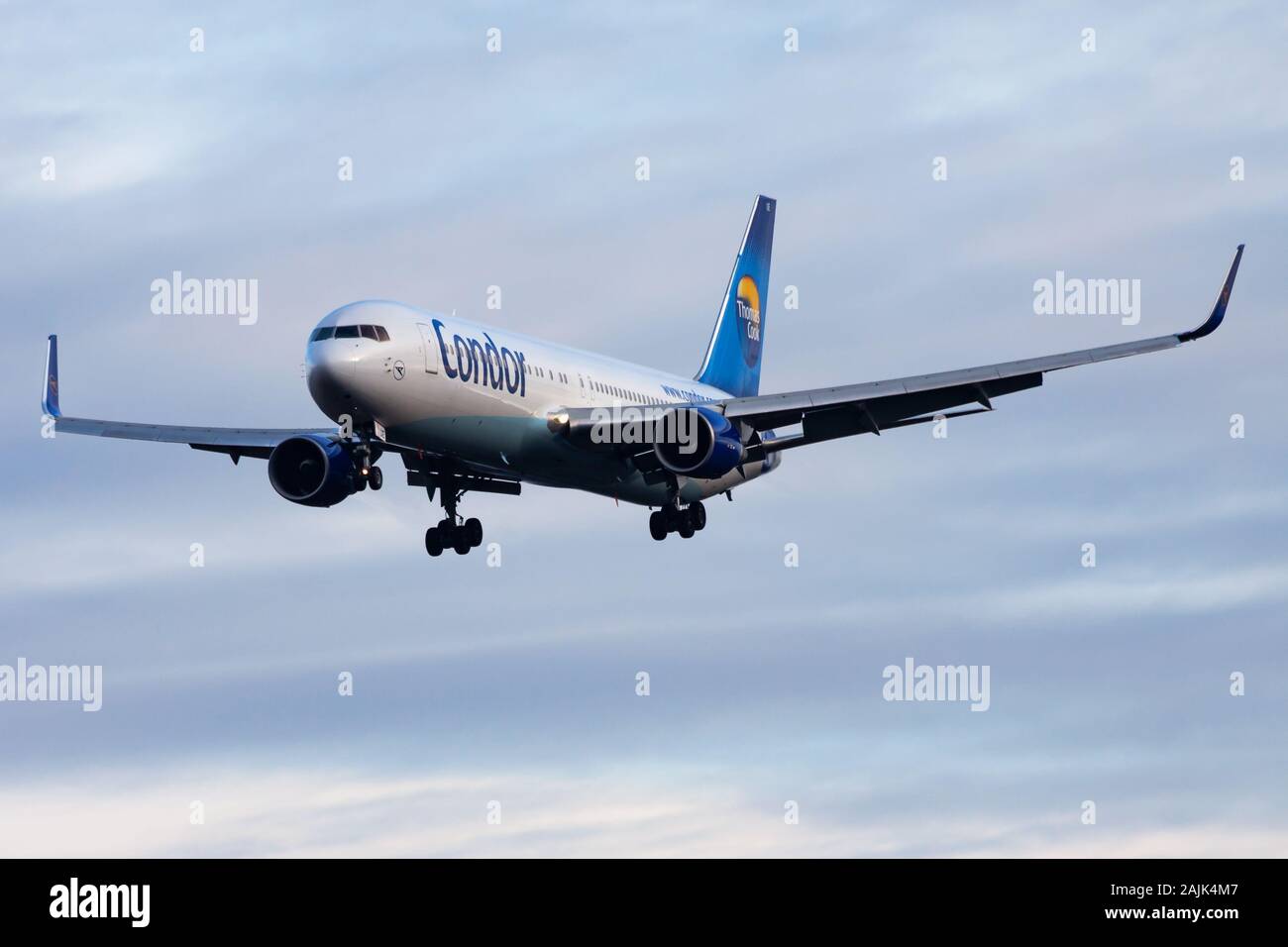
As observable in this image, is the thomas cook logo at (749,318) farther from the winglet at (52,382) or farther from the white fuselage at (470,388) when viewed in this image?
the winglet at (52,382)

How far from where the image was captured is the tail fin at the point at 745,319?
70.7m

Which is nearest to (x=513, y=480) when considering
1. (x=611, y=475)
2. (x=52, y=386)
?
(x=611, y=475)

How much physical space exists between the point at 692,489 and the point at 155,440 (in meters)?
16.7

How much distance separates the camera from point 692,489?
60500 millimetres

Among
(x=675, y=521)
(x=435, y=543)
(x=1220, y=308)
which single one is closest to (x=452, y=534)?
(x=435, y=543)

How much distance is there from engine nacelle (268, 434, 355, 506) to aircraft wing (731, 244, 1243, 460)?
37.4 feet

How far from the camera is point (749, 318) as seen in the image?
74.1 metres

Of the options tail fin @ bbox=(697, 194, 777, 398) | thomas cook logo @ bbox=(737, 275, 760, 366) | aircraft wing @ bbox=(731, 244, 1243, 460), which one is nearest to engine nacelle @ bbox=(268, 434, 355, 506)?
aircraft wing @ bbox=(731, 244, 1243, 460)

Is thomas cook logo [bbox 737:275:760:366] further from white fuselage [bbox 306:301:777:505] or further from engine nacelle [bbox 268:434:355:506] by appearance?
engine nacelle [bbox 268:434:355:506]

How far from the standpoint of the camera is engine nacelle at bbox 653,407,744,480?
54.3 metres

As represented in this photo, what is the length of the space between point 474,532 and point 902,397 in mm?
13900

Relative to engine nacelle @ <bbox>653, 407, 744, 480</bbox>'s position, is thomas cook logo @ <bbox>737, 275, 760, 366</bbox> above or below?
above

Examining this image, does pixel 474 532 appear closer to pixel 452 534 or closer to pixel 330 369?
pixel 452 534

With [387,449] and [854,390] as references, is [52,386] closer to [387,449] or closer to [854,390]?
[387,449]
